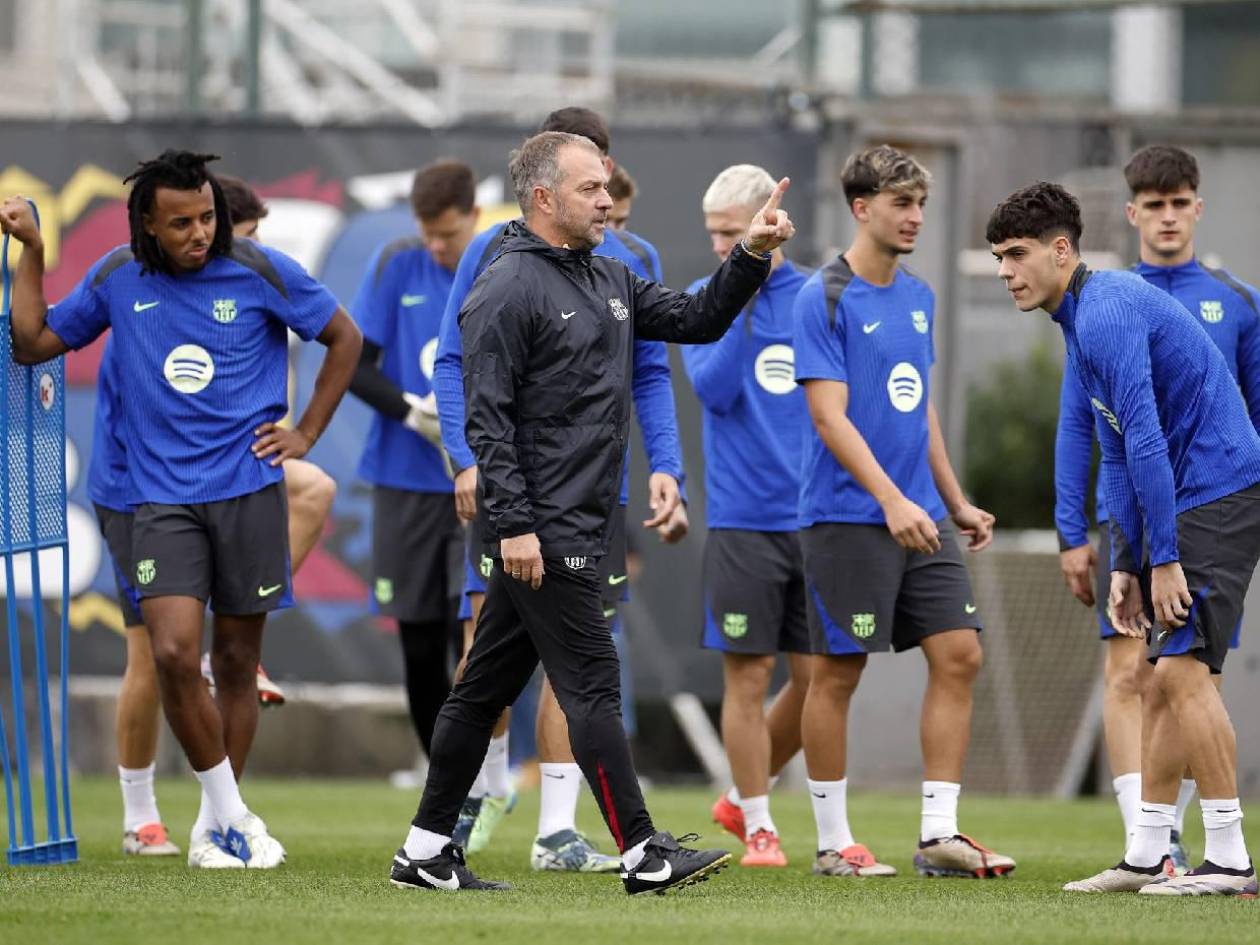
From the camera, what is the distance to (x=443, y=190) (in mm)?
8117

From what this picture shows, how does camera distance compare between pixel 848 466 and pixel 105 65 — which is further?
pixel 105 65

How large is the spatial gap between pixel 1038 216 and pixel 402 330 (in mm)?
2951

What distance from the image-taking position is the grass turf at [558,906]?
5246 millimetres

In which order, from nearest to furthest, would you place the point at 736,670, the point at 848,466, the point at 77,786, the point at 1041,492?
the point at 848,466 < the point at 736,670 < the point at 77,786 < the point at 1041,492

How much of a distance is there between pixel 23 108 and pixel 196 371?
8702mm

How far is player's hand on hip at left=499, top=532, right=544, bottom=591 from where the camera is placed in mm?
5828

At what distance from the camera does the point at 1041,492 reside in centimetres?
1473

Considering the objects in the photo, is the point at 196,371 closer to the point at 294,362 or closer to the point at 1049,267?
the point at 1049,267

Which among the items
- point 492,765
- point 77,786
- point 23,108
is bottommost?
point 77,786

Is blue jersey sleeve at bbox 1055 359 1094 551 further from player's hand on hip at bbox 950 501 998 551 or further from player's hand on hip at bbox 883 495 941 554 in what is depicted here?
player's hand on hip at bbox 883 495 941 554

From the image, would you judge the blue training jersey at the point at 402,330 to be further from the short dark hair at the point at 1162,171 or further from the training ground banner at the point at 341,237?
the training ground banner at the point at 341,237

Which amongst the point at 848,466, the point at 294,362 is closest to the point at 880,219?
the point at 848,466

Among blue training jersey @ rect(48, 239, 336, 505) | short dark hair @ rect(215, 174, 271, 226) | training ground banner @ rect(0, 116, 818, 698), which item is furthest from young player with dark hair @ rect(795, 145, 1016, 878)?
training ground banner @ rect(0, 116, 818, 698)

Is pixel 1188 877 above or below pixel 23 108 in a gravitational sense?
below
